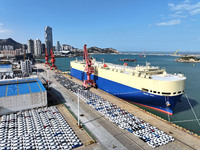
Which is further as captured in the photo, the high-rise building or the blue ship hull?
the high-rise building

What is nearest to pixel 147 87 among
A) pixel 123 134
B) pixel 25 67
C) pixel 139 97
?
pixel 139 97

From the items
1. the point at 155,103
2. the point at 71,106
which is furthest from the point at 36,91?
the point at 155,103

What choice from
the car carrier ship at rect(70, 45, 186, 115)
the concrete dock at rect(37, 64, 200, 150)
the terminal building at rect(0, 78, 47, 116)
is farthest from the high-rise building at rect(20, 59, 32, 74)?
the concrete dock at rect(37, 64, 200, 150)

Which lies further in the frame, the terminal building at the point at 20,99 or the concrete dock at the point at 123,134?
the terminal building at the point at 20,99

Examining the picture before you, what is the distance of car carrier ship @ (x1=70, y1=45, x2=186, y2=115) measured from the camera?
1360 inches

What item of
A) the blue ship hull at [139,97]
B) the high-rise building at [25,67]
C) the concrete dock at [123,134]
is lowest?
the concrete dock at [123,134]

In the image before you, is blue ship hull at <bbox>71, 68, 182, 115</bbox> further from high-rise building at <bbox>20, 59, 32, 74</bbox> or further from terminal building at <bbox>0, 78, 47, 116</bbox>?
high-rise building at <bbox>20, 59, 32, 74</bbox>

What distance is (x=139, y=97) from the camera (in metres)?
40.4

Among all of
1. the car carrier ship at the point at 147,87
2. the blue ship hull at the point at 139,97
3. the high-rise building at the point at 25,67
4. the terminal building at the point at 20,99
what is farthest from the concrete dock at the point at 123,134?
the high-rise building at the point at 25,67

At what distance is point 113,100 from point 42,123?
2264cm

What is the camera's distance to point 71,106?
39.3 meters

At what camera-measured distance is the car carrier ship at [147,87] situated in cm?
3453

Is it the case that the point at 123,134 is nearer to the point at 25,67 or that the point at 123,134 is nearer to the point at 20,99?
the point at 20,99

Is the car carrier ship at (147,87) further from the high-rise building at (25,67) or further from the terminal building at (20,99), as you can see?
the high-rise building at (25,67)
